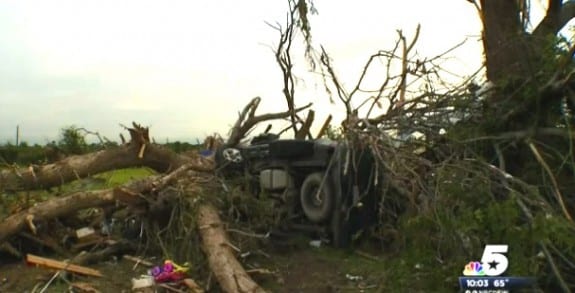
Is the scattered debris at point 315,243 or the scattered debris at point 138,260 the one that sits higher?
the scattered debris at point 315,243

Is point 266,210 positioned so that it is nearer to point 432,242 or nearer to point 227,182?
point 227,182

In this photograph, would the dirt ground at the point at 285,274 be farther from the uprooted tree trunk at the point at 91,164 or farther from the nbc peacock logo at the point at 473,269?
the uprooted tree trunk at the point at 91,164

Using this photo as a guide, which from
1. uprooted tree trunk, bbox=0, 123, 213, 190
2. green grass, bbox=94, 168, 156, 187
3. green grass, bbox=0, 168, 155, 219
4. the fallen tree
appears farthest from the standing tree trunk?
green grass, bbox=94, 168, 156, 187

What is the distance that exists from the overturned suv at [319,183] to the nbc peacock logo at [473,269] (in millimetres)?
1506

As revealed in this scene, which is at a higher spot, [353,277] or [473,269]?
[473,269]

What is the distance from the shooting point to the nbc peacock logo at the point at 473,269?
3.65m

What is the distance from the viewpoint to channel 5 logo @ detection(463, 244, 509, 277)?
140 inches

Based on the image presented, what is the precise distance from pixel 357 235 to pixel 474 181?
1.45 meters

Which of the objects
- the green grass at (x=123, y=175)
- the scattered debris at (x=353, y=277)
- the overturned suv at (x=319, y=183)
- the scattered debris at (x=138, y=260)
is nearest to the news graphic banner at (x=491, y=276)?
the scattered debris at (x=353, y=277)

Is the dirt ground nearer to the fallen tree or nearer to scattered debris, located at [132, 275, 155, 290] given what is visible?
scattered debris, located at [132, 275, 155, 290]

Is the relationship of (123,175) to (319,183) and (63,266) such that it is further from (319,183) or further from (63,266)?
(319,183)

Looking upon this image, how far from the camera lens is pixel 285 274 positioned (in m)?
4.94

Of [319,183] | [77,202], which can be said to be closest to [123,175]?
[77,202]

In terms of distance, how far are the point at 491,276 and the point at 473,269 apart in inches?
5.9
